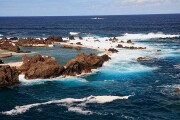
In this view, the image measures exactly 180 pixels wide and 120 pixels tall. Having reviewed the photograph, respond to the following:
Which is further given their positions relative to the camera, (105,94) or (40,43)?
(40,43)

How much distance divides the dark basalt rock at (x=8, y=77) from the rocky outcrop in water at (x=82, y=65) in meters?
11.9

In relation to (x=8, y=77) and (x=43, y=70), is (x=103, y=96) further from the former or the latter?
(x=8, y=77)

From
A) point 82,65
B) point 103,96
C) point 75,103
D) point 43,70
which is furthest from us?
point 82,65

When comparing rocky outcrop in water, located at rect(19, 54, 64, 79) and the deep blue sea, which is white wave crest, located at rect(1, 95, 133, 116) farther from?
rocky outcrop in water, located at rect(19, 54, 64, 79)

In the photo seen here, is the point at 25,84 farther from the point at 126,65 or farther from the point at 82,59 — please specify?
the point at 126,65

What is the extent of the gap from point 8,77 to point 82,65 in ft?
61.7

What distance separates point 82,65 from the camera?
76562mm

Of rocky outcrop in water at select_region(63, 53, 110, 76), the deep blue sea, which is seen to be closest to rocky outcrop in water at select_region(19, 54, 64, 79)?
the deep blue sea

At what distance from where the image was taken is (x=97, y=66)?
83500 mm

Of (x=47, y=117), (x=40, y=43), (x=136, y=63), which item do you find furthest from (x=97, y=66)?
(x=40, y=43)

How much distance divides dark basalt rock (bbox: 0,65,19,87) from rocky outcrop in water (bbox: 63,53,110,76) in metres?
11.9

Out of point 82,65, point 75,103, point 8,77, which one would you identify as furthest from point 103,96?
point 8,77

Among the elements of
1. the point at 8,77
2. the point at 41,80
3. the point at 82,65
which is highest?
the point at 82,65

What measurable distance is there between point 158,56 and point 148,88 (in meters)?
38.9
